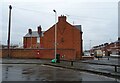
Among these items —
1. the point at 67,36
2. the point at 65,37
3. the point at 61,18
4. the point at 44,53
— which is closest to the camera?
the point at 44,53

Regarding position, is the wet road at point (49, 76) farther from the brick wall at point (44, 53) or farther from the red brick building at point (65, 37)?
the red brick building at point (65, 37)

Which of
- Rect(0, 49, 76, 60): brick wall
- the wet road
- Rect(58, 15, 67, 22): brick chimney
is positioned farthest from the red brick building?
the wet road

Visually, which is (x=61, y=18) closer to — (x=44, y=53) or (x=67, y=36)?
(x=67, y=36)

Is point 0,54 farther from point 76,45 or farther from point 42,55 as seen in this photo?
point 76,45

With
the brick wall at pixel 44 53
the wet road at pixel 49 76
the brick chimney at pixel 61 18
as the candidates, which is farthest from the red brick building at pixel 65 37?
the wet road at pixel 49 76

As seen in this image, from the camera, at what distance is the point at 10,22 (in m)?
43.8

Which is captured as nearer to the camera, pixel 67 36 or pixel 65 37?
pixel 65 37

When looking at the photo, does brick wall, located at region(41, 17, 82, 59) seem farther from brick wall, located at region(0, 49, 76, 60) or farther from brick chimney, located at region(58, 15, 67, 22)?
brick wall, located at region(0, 49, 76, 60)

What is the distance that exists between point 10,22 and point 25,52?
6.86 metres

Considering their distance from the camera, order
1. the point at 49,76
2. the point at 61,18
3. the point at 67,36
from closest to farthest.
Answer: the point at 49,76 → the point at 61,18 → the point at 67,36

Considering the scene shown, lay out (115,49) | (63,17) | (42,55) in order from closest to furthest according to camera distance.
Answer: (42,55)
(63,17)
(115,49)

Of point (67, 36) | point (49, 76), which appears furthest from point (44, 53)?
point (49, 76)

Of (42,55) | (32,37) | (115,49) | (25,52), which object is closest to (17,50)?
(25,52)

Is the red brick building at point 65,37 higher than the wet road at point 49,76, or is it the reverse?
the red brick building at point 65,37
